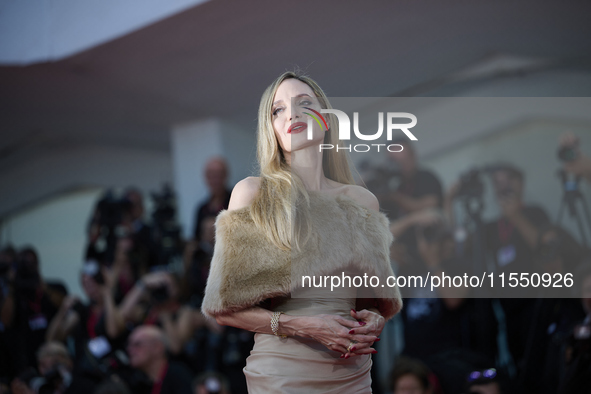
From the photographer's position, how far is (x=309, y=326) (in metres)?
1.81

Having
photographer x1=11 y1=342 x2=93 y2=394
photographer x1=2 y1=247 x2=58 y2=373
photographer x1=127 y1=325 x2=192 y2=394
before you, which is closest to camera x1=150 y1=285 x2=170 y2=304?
photographer x1=127 y1=325 x2=192 y2=394

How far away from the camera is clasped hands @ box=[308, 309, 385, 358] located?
1.77 metres

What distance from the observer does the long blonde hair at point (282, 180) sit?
74.7 inches

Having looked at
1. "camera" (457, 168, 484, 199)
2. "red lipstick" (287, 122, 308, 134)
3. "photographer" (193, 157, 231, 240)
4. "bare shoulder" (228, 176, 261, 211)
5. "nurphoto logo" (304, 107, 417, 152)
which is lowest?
"bare shoulder" (228, 176, 261, 211)

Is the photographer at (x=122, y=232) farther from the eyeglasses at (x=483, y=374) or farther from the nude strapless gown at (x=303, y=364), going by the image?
the nude strapless gown at (x=303, y=364)

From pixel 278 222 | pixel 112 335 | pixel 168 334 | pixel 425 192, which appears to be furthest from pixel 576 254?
pixel 112 335

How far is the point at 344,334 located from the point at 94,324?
3.43m

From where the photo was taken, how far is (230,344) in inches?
168

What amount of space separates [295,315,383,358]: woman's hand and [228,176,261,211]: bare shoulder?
43cm

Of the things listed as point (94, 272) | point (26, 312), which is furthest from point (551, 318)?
point (26, 312)

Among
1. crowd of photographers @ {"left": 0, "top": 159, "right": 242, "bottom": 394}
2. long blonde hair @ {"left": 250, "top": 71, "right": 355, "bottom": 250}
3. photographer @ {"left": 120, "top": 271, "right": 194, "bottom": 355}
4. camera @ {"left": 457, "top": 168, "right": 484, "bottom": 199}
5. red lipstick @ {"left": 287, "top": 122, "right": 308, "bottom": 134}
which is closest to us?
long blonde hair @ {"left": 250, "top": 71, "right": 355, "bottom": 250}

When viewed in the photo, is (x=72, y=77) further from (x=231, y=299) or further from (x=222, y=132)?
(x=231, y=299)

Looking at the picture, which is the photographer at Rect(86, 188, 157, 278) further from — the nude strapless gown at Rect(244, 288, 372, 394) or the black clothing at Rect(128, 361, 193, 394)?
the nude strapless gown at Rect(244, 288, 372, 394)

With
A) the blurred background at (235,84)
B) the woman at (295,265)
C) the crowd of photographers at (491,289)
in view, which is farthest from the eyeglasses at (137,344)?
the woman at (295,265)
